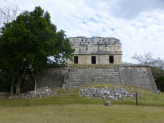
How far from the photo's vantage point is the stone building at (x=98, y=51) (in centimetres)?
1891

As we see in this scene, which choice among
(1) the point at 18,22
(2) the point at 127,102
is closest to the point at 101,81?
(2) the point at 127,102

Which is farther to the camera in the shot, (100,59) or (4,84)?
(100,59)

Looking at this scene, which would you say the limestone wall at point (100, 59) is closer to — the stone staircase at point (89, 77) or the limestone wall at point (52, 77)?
the stone staircase at point (89, 77)

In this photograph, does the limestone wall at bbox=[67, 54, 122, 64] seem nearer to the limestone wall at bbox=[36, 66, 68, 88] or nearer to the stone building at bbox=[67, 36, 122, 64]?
the stone building at bbox=[67, 36, 122, 64]

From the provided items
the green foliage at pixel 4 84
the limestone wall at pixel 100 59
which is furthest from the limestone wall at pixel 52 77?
the limestone wall at pixel 100 59

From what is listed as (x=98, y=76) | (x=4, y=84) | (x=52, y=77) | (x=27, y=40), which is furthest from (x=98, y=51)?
(x=4, y=84)

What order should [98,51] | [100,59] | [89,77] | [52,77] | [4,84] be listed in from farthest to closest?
[98,51] → [100,59] → [4,84] → [52,77] → [89,77]

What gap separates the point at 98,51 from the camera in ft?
62.9

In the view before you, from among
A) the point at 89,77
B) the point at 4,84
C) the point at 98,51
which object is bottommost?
the point at 4,84

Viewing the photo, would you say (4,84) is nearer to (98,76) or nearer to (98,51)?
(98,76)

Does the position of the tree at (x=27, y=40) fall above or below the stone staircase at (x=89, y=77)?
above

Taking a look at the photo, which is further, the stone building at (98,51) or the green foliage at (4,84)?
the stone building at (98,51)

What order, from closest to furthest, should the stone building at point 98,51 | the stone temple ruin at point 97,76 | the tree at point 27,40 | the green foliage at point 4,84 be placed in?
the tree at point 27,40, the stone temple ruin at point 97,76, the green foliage at point 4,84, the stone building at point 98,51

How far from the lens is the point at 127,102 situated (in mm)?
8094
